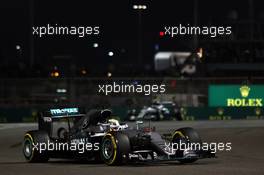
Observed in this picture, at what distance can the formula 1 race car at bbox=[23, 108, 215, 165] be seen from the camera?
15.1 metres

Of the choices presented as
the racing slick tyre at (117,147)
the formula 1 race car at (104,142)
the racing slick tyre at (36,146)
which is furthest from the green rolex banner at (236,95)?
the racing slick tyre at (117,147)

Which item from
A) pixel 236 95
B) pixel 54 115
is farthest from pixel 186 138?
pixel 236 95

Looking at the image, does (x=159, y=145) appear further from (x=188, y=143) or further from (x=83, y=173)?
(x=83, y=173)

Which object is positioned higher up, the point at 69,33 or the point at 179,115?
the point at 69,33

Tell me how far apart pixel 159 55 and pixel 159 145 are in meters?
62.1

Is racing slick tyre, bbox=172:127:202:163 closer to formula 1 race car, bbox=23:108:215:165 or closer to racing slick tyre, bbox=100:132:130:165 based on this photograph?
formula 1 race car, bbox=23:108:215:165

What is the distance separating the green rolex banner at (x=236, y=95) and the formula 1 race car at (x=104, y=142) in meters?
28.6

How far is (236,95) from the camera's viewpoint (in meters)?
45.1

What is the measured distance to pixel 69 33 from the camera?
877 inches

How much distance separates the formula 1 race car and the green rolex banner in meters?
28.6

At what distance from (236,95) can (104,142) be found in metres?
30.6

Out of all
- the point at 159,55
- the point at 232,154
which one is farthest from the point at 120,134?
the point at 159,55

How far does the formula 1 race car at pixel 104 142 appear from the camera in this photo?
1505 centimetres

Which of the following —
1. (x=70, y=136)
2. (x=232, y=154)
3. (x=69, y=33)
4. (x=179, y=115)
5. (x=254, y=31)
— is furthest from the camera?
(x=254, y=31)
